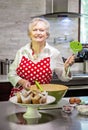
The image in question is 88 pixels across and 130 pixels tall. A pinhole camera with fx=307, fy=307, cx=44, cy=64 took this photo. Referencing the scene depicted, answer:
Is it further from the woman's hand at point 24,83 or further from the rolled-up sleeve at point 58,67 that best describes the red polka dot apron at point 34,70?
the woman's hand at point 24,83

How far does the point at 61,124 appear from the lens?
5.02 ft

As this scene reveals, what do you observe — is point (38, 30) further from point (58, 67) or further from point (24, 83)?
point (24, 83)

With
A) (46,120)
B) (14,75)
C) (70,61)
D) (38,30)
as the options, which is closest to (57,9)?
(38,30)

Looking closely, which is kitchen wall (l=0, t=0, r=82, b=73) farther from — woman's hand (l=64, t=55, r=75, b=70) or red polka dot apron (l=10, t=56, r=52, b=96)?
woman's hand (l=64, t=55, r=75, b=70)

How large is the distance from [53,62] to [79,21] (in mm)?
1658

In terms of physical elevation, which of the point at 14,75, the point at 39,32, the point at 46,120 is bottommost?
the point at 46,120

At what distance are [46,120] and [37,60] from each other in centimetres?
84

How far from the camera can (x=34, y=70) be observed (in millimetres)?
2373

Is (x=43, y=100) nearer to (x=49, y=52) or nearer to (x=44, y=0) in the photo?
(x=49, y=52)

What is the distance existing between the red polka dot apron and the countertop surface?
537mm

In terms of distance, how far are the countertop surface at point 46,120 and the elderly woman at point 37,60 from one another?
1.76 ft

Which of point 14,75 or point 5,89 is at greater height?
point 14,75

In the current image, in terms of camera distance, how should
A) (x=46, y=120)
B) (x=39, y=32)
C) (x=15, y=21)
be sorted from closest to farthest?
(x=46, y=120), (x=39, y=32), (x=15, y=21)

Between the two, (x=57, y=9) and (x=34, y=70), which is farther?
(x=57, y=9)
